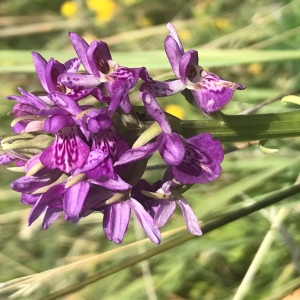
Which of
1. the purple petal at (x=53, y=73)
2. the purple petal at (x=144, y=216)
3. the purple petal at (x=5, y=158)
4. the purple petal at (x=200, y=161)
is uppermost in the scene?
the purple petal at (x=53, y=73)

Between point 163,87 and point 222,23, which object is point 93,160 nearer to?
point 163,87

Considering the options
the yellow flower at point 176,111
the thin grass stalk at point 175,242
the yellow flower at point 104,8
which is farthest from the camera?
the yellow flower at point 104,8

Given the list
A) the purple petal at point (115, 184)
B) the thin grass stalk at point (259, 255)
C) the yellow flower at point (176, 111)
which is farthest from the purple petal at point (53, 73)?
the yellow flower at point (176, 111)

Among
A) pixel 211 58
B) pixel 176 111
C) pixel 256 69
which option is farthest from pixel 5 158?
pixel 256 69

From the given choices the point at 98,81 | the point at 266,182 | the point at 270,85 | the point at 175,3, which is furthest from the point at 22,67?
the point at 175,3

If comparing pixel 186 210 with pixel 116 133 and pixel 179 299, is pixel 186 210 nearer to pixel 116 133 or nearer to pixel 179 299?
pixel 116 133

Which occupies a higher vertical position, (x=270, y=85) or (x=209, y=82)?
(x=209, y=82)

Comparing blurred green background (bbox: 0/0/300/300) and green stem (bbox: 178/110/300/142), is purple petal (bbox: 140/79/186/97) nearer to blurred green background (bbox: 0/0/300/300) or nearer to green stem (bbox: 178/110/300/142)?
green stem (bbox: 178/110/300/142)

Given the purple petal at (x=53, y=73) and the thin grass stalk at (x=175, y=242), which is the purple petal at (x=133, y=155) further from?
the thin grass stalk at (x=175, y=242)
